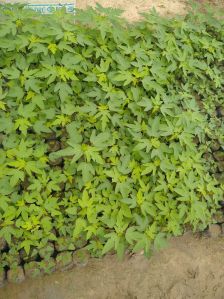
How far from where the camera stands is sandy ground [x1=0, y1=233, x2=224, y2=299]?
9.65ft

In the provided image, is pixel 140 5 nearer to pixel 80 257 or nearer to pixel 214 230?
pixel 214 230

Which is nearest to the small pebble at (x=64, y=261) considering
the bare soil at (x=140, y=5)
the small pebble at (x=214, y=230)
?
the small pebble at (x=214, y=230)

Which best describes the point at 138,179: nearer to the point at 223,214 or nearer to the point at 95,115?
the point at 95,115

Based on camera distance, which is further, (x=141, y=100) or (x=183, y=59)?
(x=183, y=59)

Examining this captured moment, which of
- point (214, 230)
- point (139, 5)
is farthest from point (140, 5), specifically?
point (214, 230)

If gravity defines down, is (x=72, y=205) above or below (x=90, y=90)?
below

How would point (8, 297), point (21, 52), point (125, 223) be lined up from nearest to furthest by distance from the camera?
point (8, 297), point (125, 223), point (21, 52)

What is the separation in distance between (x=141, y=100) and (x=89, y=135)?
0.63m

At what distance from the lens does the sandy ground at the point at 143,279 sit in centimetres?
294

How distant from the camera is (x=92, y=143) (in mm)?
3072

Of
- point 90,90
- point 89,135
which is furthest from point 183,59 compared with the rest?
point 89,135

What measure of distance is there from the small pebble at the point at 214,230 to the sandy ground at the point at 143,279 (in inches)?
6.4

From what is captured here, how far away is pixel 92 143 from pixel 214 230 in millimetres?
1558

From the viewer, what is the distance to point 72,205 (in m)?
3.07
